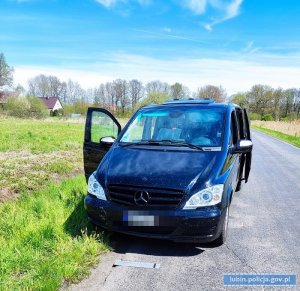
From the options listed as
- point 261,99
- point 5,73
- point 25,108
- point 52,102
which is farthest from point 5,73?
point 261,99

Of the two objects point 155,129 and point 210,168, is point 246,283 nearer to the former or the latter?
point 210,168

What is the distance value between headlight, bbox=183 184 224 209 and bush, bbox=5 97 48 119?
50.5 meters

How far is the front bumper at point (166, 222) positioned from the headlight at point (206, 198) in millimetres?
59

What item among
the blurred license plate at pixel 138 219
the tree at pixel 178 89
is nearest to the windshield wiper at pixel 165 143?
the blurred license plate at pixel 138 219

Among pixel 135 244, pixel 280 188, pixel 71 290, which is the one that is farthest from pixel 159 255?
pixel 280 188

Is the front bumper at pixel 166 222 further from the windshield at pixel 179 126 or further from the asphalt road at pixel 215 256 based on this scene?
the windshield at pixel 179 126

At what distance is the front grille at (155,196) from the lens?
156 inches

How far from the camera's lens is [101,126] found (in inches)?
267

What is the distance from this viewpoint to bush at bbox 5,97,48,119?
50.5 m

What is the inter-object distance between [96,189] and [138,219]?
2.40 ft

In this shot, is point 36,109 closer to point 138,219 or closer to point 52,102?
point 52,102

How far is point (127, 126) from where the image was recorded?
566cm

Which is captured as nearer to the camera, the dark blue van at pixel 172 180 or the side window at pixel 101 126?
the dark blue van at pixel 172 180

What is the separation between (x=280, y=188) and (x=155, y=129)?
4.01 m
